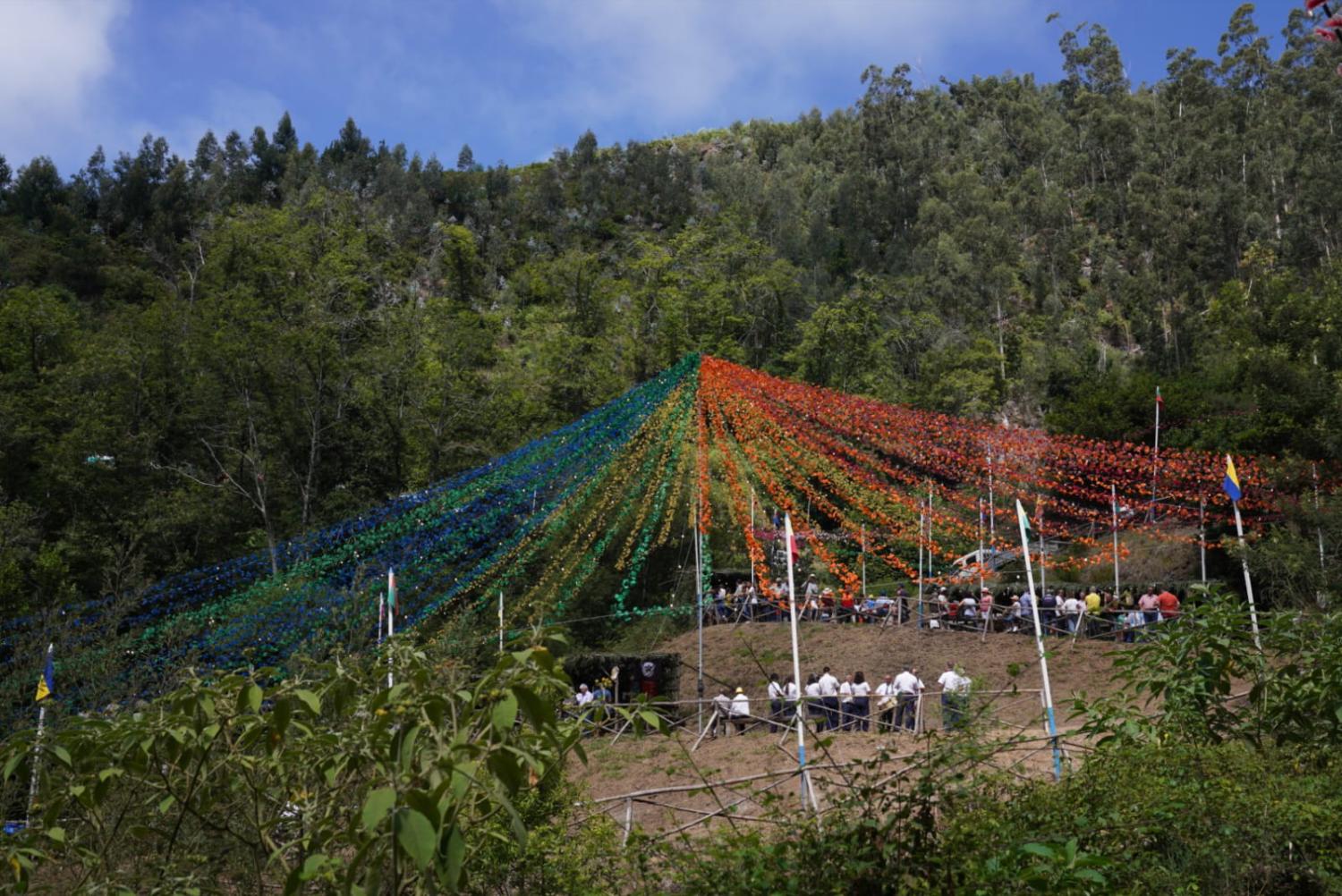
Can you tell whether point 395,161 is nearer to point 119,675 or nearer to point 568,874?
point 119,675

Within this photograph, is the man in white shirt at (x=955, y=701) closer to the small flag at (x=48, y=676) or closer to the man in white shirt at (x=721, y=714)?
the man in white shirt at (x=721, y=714)

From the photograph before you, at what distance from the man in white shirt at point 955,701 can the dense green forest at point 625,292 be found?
43.7 ft

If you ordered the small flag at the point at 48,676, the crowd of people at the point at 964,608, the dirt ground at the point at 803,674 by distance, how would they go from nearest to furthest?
the dirt ground at the point at 803,674 → the small flag at the point at 48,676 → the crowd of people at the point at 964,608

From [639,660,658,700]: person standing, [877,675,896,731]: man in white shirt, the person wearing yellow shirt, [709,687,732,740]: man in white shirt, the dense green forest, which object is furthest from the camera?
the dense green forest

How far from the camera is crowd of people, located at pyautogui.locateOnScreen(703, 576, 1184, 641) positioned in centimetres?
1895

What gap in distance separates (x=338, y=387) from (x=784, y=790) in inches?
944

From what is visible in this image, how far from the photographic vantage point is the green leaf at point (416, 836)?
2.94 m

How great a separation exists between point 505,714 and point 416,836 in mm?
444

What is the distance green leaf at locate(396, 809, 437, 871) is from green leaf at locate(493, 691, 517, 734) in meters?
0.35

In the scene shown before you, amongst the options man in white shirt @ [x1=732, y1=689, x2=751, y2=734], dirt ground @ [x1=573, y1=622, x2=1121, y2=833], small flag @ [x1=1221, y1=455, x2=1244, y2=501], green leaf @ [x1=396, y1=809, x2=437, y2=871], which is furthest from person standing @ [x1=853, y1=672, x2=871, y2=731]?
green leaf @ [x1=396, y1=809, x2=437, y2=871]

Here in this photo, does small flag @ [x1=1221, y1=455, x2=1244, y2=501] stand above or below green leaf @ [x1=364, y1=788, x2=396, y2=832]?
above

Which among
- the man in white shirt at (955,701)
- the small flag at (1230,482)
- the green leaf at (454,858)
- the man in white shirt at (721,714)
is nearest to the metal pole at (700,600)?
the man in white shirt at (721,714)

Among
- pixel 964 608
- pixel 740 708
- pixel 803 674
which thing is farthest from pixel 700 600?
pixel 964 608

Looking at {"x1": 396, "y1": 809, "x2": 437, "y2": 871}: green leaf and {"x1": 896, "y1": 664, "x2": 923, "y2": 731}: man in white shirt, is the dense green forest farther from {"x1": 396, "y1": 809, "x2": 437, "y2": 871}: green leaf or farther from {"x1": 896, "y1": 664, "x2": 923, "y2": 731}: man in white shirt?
{"x1": 396, "y1": 809, "x2": 437, "y2": 871}: green leaf
